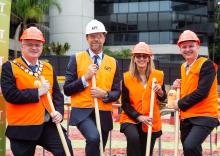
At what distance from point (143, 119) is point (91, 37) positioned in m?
1.19

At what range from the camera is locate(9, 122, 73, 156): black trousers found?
5.00 meters

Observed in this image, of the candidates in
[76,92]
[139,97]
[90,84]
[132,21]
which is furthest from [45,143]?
[132,21]

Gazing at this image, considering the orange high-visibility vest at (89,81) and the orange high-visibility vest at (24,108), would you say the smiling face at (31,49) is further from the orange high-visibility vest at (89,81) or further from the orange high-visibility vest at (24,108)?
the orange high-visibility vest at (89,81)

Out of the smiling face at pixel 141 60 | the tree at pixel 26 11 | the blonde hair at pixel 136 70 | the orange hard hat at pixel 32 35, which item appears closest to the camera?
the orange hard hat at pixel 32 35

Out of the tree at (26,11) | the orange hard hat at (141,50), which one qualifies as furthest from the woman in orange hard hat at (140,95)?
the tree at (26,11)

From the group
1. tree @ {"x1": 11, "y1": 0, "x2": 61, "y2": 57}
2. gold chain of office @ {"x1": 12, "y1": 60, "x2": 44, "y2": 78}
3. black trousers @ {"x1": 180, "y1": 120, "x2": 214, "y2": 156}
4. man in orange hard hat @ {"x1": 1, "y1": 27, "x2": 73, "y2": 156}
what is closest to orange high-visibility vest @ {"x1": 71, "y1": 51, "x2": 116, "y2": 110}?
man in orange hard hat @ {"x1": 1, "y1": 27, "x2": 73, "y2": 156}

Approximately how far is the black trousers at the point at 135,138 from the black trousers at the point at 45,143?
79cm

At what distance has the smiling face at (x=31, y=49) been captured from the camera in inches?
199

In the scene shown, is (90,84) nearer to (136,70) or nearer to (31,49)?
(136,70)

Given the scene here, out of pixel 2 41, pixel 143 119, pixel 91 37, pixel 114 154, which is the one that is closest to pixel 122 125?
pixel 143 119

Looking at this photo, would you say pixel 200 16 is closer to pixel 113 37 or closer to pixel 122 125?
pixel 113 37

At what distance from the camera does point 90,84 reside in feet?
18.3

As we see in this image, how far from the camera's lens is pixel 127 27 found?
161 ft

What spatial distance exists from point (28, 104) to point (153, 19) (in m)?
43.6
